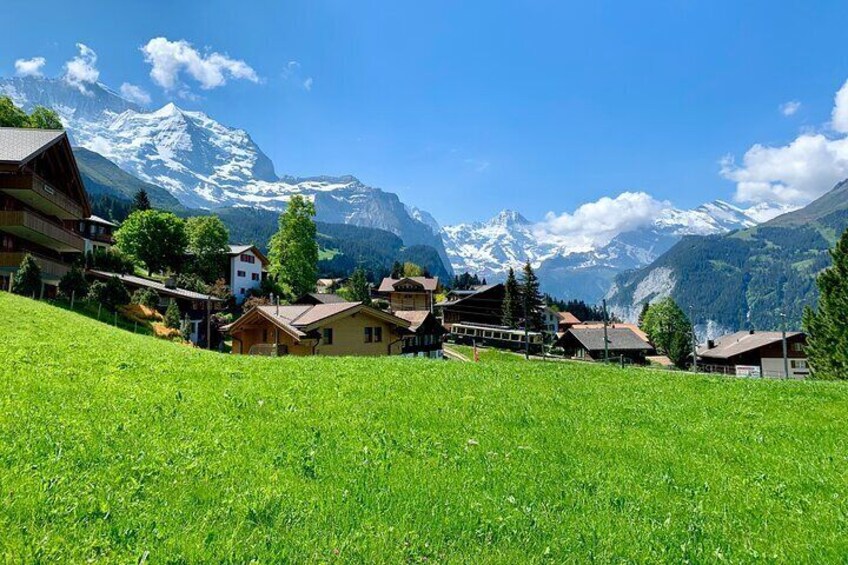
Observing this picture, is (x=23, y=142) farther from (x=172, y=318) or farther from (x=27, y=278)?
(x=172, y=318)

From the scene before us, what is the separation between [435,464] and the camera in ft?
26.6

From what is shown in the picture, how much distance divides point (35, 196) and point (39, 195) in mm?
449

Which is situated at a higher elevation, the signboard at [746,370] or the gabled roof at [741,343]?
the gabled roof at [741,343]

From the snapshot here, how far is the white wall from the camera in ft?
309

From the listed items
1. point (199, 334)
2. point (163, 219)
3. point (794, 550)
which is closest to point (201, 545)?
point (794, 550)

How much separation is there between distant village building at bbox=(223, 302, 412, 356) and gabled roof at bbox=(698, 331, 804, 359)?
72998 millimetres

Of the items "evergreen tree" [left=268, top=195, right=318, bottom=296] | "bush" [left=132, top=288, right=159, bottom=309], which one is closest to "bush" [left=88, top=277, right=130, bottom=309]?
"bush" [left=132, top=288, right=159, bottom=309]

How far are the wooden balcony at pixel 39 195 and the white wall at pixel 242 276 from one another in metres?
48.7

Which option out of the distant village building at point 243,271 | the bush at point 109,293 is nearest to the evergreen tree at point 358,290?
the distant village building at point 243,271

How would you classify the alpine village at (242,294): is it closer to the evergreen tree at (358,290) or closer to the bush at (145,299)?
the bush at (145,299)

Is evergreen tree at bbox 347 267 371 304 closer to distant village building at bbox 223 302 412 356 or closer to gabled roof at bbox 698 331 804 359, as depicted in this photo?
distant village building at bbox 223 302 412 356

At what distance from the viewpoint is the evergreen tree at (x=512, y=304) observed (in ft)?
351

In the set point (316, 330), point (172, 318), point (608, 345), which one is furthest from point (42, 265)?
point (608, 345)

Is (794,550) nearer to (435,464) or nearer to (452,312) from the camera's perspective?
(435,464)
